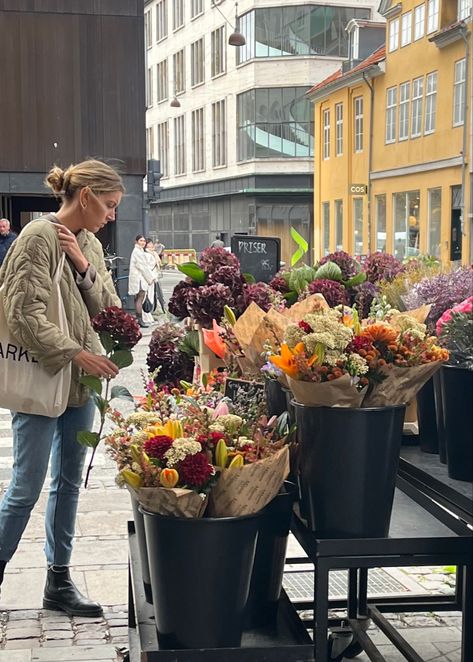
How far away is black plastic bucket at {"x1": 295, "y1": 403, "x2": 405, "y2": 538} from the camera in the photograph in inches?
82.7

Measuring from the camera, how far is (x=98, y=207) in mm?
3439

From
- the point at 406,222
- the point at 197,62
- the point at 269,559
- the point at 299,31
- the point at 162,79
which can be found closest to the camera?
the point at 269,559

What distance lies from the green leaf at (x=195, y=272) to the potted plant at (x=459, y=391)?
1.44 meters

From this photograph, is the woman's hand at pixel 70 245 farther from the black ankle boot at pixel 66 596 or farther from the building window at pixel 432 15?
the building window at pixel 432 15

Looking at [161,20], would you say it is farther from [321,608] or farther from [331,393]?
[321,608]

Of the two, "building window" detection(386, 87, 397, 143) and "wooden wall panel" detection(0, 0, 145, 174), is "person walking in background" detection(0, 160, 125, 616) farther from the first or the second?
"building window" detection(386, 87, 397, 143)

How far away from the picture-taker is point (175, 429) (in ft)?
7.27

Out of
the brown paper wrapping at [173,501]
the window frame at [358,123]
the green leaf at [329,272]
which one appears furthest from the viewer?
the window frame at [358,123]

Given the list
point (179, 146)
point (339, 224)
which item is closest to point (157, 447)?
point (339, 224)

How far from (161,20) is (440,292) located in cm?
5494

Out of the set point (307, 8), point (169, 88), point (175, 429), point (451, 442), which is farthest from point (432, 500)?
point (169, 88)

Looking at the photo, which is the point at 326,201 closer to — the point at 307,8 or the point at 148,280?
the point at 307,8

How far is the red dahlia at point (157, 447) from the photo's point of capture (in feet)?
6.89

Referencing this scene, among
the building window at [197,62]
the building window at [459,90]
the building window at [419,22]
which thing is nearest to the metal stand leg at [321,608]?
the building window at [459,90]
